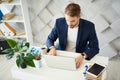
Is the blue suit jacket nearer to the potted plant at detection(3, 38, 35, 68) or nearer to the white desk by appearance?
the white desk

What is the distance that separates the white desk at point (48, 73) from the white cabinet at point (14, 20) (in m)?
1.39

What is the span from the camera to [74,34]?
2.19 metres

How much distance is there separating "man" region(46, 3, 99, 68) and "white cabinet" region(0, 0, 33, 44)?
39.1 inches

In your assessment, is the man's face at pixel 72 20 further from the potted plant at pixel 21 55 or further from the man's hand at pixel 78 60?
the potted plant at pixel 21 55

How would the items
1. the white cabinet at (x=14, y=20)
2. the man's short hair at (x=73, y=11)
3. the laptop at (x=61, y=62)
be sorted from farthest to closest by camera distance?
the white cabinet at (x=14, y=20), the man's short hair at (x=73, y=11), the laptop at (x=61, y=62)

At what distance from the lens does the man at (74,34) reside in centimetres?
199

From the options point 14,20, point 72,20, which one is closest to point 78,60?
point 72,20

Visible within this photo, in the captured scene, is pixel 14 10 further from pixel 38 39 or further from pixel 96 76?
pixel 96 76

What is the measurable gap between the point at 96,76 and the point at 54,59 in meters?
0.40

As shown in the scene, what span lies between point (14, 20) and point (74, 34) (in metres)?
1.33

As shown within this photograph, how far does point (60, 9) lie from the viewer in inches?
120

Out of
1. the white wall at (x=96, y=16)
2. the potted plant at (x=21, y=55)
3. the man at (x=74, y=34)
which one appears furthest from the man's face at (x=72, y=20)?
the white wall at (x=96, y=16)

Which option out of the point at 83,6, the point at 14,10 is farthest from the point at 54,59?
the point at 14,10

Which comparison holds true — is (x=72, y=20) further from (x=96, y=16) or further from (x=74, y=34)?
A: (x=96, y=16)
